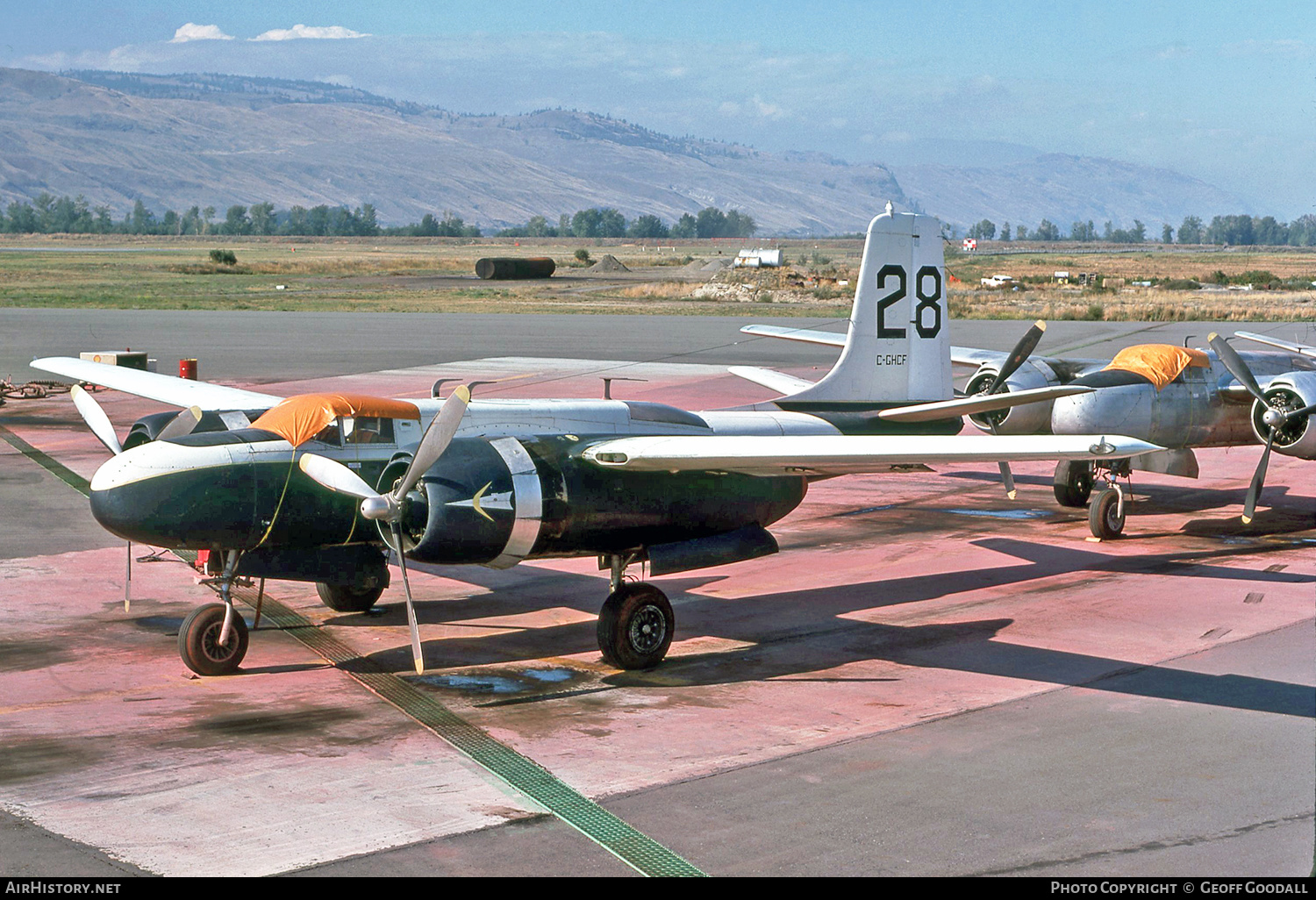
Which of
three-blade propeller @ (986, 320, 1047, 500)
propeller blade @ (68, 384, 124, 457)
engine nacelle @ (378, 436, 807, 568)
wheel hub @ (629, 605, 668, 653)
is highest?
three-blade propeller @ (986, 320, 1047, 500)

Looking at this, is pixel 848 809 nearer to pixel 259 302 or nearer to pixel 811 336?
pixel 811 336

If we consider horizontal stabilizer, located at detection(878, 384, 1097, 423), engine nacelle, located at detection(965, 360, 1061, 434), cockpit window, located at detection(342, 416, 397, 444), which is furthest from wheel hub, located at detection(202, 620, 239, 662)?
engine nacelle, located at detection(965, 360, 1061, 434)

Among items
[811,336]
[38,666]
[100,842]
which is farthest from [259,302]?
[100,842]

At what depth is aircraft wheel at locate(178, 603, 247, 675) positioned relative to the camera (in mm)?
15188

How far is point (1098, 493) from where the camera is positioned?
955 inches

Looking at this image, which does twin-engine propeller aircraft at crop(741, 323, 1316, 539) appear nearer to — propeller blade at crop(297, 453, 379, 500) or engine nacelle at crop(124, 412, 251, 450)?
propeller blade at crop(297, 453, 379, 500)

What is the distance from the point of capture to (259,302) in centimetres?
8831

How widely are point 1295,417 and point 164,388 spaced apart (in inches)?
777

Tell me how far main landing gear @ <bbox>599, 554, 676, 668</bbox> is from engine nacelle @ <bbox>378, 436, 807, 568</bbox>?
0.64 m

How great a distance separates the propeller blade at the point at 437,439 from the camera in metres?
14.0

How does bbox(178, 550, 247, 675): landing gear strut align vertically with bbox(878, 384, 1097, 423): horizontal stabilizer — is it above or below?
below

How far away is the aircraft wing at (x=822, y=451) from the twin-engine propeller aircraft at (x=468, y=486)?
1.1 inches

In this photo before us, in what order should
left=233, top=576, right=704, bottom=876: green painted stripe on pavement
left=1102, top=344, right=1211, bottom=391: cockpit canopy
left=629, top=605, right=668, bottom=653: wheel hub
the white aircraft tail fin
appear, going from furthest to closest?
left=1102, top=344, right=1211, bottom=391: cockpit canopy
the white aircraft tail fin
left=629, top=605, right=668, bottom=653: wheel hub
left=233, top=576, right=704, bottom=876: green painted stripe on pavement

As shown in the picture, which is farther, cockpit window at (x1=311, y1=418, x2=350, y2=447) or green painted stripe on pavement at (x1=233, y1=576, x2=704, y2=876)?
cockpit window at (x1=311, y1=418, x2=350, y2=447)
